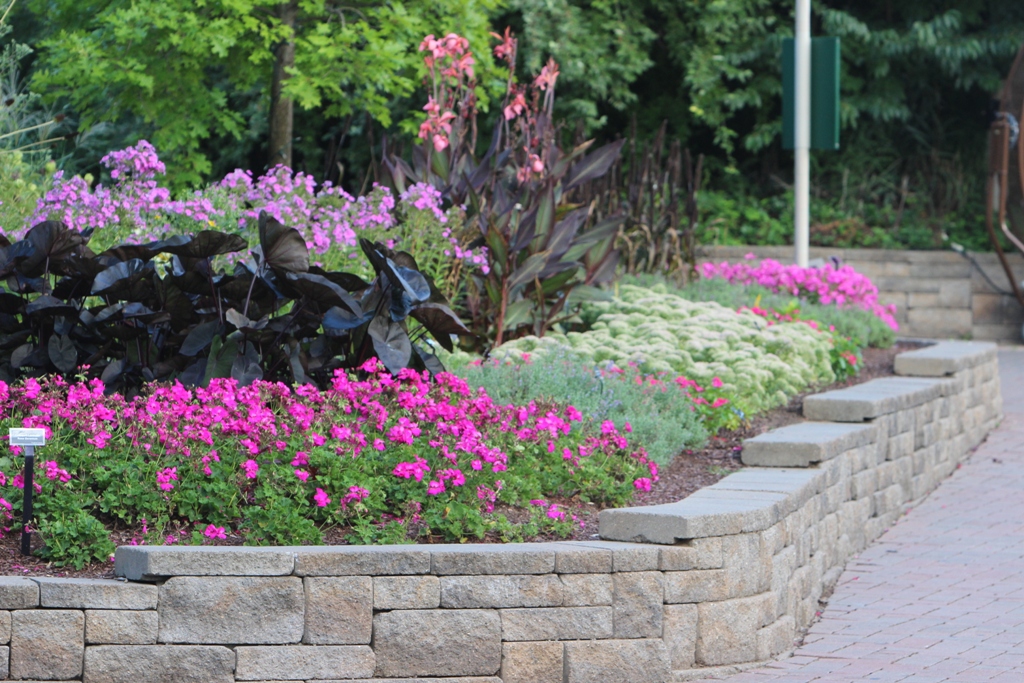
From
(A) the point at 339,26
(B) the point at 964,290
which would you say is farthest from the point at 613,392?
(B) the point at 964,290

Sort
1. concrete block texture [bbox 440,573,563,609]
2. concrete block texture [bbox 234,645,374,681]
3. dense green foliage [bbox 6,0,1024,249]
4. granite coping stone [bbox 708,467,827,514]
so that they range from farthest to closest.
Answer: dense green foliage [bbox 6,0,1024,249], granite coping stone [bbox 708,467,827,514], concrete block texture [bbox 440,573,563,609], concrete block texture [bbox 234,645,374,681]

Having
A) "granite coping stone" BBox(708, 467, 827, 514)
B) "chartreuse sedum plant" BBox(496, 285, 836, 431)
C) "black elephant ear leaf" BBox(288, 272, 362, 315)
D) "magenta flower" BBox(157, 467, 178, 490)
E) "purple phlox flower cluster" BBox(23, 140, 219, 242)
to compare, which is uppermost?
"purple phlox flower cluster" BBox(23, 140, 219, 242)

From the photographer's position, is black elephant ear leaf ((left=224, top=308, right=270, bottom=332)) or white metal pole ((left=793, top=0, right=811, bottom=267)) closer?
black elephant ear leaf ((left=224, top=308, right=270, bottom=332))

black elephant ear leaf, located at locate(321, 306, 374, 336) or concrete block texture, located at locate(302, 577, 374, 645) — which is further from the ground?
black elephant ear leaf, located at locate(321, 306, 374, 336)

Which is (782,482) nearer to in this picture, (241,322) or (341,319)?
(341,319)

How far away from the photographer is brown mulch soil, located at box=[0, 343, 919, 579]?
13.1 feet

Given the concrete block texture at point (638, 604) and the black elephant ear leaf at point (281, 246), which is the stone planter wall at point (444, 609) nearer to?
the concrete block texture at point (638, 604)

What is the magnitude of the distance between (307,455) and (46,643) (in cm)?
102

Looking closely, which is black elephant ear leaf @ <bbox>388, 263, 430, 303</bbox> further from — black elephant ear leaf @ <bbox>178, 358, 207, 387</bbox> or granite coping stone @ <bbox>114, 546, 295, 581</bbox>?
granite coping stone @ <bbox>114, 546, 295, 581</bbox>

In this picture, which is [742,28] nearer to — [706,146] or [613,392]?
[706,146]

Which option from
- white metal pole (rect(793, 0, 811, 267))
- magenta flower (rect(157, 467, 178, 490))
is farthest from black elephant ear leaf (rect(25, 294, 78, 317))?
white metal pole (rect(793, 0, 811, 267))

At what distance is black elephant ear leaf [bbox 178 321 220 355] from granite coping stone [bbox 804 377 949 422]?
3.15 m

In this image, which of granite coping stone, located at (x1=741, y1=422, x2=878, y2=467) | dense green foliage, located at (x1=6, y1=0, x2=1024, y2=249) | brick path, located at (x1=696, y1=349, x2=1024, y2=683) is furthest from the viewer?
dense green foliage, located at (x1=6, y1=0, x2=1024, y2=249)

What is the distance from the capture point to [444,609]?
12.9ft
